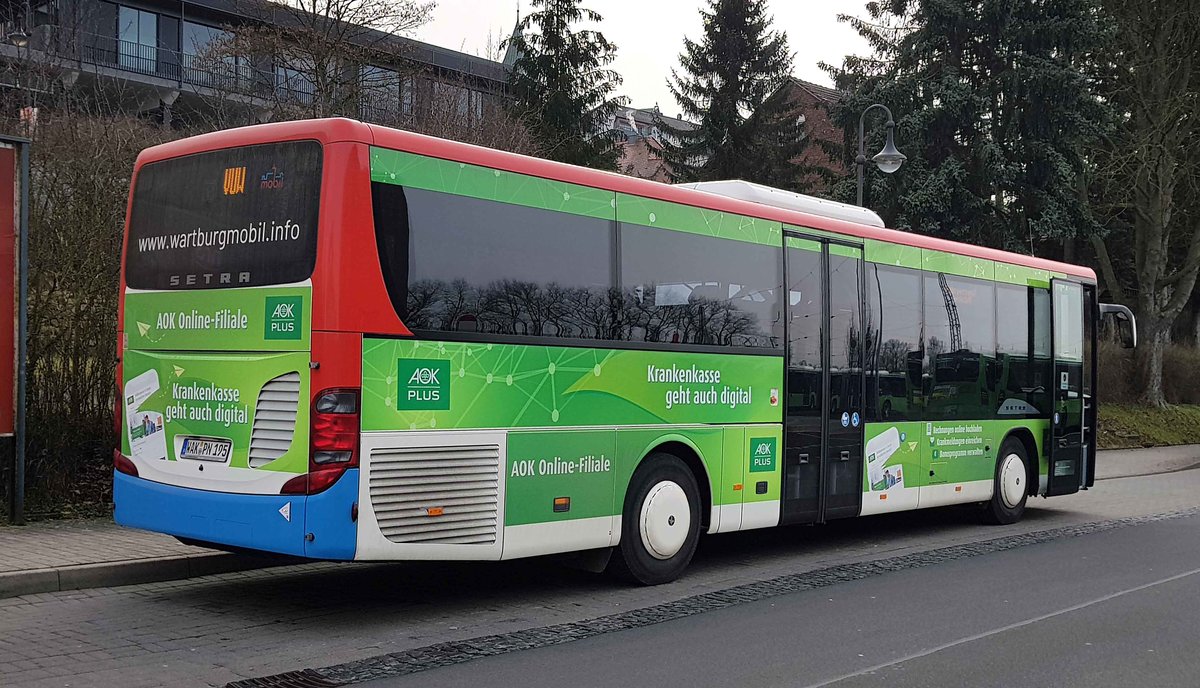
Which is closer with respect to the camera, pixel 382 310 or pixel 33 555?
pixel 382 310

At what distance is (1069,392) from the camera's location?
14922 mm

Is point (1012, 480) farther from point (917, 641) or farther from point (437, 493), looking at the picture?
point (437, 493)

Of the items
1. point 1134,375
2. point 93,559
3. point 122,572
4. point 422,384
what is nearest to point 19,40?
point 93,559

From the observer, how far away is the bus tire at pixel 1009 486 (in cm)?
1385

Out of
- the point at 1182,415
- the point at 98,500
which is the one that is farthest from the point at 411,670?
the point at 1182,415

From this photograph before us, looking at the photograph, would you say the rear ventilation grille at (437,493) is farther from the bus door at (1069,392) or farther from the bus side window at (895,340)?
the bus door at (1069,392)

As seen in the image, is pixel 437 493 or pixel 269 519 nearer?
pixel 269 519

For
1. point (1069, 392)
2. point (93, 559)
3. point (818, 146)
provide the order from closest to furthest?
point (93, 559) < point (1069, 392) < point (818, 146)

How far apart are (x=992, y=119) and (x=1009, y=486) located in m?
18.9

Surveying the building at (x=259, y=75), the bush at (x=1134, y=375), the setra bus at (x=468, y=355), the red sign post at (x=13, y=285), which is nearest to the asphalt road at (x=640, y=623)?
the setra bus at (x=468, y=355)

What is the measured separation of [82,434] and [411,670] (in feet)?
22.4

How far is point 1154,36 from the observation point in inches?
1240

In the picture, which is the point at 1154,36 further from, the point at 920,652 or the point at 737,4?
the point at 920,652

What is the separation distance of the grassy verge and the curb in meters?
23.9
